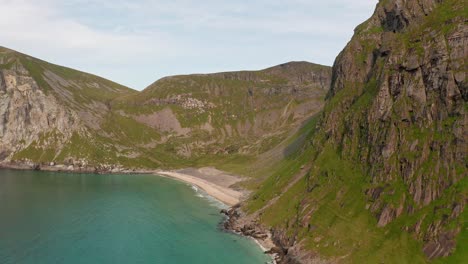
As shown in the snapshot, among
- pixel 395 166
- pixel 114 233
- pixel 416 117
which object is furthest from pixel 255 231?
pixel 416 117

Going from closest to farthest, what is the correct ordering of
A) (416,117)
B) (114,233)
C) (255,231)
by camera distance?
(416,117) → (255,231) → (114,233)

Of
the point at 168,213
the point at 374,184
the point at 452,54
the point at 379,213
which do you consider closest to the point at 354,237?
the point at 379,213

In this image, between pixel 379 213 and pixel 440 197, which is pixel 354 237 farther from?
pixel 440 197

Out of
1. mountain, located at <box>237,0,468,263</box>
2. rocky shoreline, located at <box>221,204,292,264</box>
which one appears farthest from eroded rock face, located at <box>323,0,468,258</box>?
rocky shoreline, located at <box>221,204,292,264</box>

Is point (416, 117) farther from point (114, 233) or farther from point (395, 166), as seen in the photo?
point (114, 233)

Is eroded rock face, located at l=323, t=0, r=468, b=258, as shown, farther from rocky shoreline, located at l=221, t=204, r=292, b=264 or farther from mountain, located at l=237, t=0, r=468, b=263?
rocky shoreline, located at l=221, t=204, r=292, b=264

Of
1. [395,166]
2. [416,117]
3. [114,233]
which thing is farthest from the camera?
[114,233]
